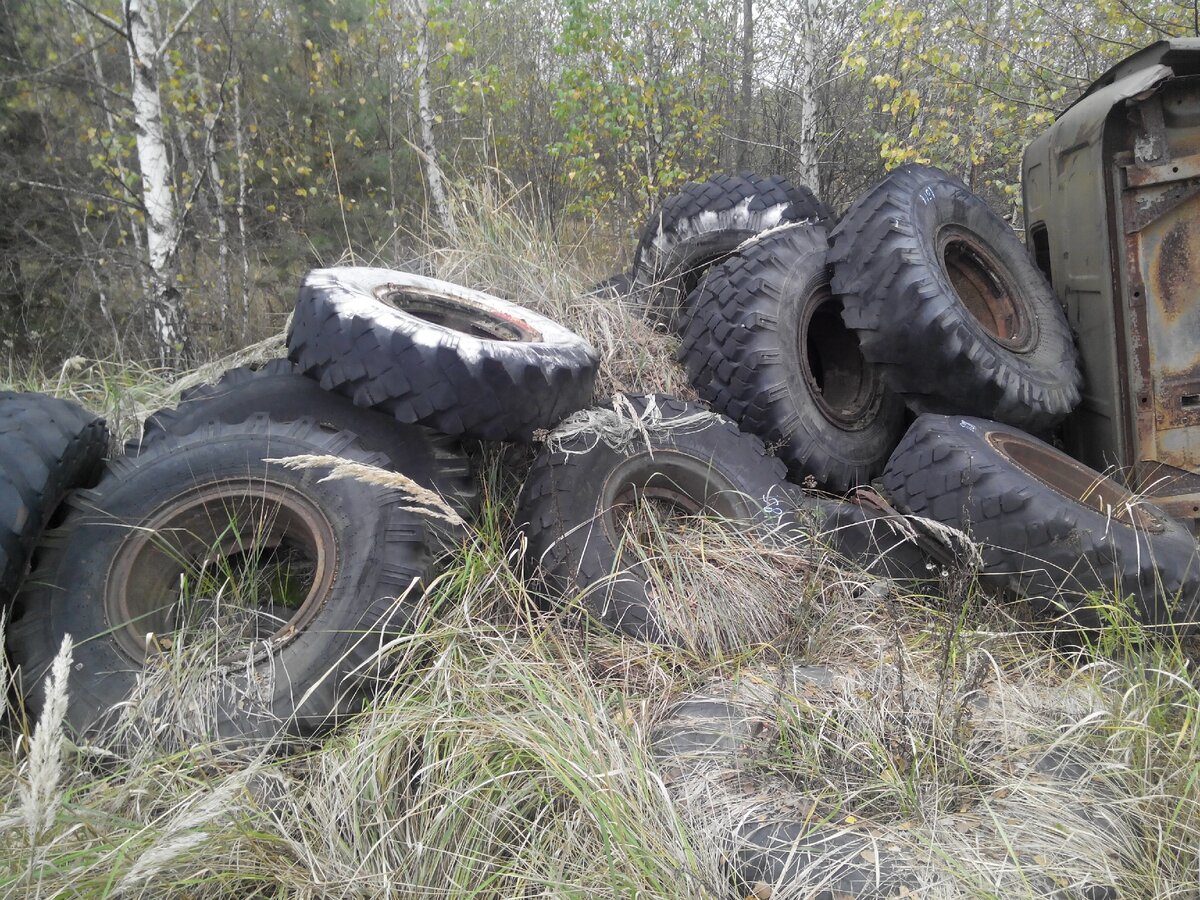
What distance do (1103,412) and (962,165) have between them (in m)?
5.51

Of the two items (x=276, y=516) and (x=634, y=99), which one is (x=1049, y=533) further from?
(x=634, y=99)

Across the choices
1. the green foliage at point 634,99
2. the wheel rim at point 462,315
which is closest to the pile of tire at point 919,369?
the wheel rim at point 462,315

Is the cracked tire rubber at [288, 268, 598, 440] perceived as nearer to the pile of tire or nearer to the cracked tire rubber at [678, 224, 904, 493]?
the cracked tire rubber at [678, 224, 904, 493]

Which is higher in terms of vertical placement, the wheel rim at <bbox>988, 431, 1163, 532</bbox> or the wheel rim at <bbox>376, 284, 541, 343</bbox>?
the wheel rim at <bbox>376, 284, 541, 343</bbox>

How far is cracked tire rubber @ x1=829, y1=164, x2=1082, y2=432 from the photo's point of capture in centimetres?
312

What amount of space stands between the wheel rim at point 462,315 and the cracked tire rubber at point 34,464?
1242 millimetres

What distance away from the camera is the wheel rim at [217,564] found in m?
2.14

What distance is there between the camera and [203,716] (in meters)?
1.91

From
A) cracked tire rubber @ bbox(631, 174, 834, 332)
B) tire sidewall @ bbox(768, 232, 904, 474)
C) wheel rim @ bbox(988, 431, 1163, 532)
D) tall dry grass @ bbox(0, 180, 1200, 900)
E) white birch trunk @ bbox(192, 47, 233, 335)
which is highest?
white birch trunk @ bbox(192, 47, 233, 335)

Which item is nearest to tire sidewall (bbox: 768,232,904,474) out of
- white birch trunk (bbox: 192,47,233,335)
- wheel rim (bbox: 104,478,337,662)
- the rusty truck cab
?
the rusty truck cab

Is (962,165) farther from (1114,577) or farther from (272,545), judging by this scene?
(272,545)

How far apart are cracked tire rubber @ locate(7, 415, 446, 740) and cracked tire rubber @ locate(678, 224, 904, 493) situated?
157 cm

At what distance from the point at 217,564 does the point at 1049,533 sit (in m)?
2.53

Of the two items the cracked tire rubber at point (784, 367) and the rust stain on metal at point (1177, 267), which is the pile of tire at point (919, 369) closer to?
the cracked tire rubber at point (784, 367)
